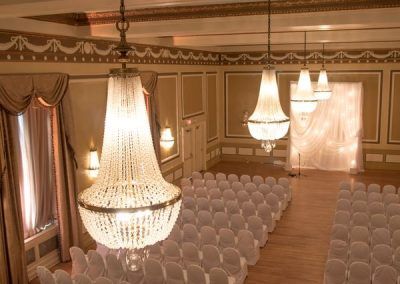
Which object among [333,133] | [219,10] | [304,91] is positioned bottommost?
[333,133]

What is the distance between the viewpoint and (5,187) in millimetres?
7309

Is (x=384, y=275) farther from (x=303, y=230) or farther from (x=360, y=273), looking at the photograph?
(x=303, y=230)

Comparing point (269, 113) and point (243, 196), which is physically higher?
point (269, 113)

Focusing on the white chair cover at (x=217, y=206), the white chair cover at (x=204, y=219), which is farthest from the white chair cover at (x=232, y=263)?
the white chair cover at (x=217, y=206)

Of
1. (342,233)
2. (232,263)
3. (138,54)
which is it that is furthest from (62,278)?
(138,54)

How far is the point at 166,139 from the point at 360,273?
23.8 ft

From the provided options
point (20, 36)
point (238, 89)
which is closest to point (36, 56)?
point (20, 36)

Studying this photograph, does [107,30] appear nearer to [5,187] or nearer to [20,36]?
[20,36]

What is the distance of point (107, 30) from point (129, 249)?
672cm

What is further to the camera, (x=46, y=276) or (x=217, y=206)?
(x=217, y=206)

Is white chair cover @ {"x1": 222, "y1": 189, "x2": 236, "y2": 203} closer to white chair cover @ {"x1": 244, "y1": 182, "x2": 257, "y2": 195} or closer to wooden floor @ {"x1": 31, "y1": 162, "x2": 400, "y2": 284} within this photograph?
white chair cover @ {"x1": 244, "y1": 182, "x2": 257, "y2": 195}

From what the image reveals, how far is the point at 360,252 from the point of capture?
7.63 metres

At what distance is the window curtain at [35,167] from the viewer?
8.11 m

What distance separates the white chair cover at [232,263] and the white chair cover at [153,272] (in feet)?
4.17
